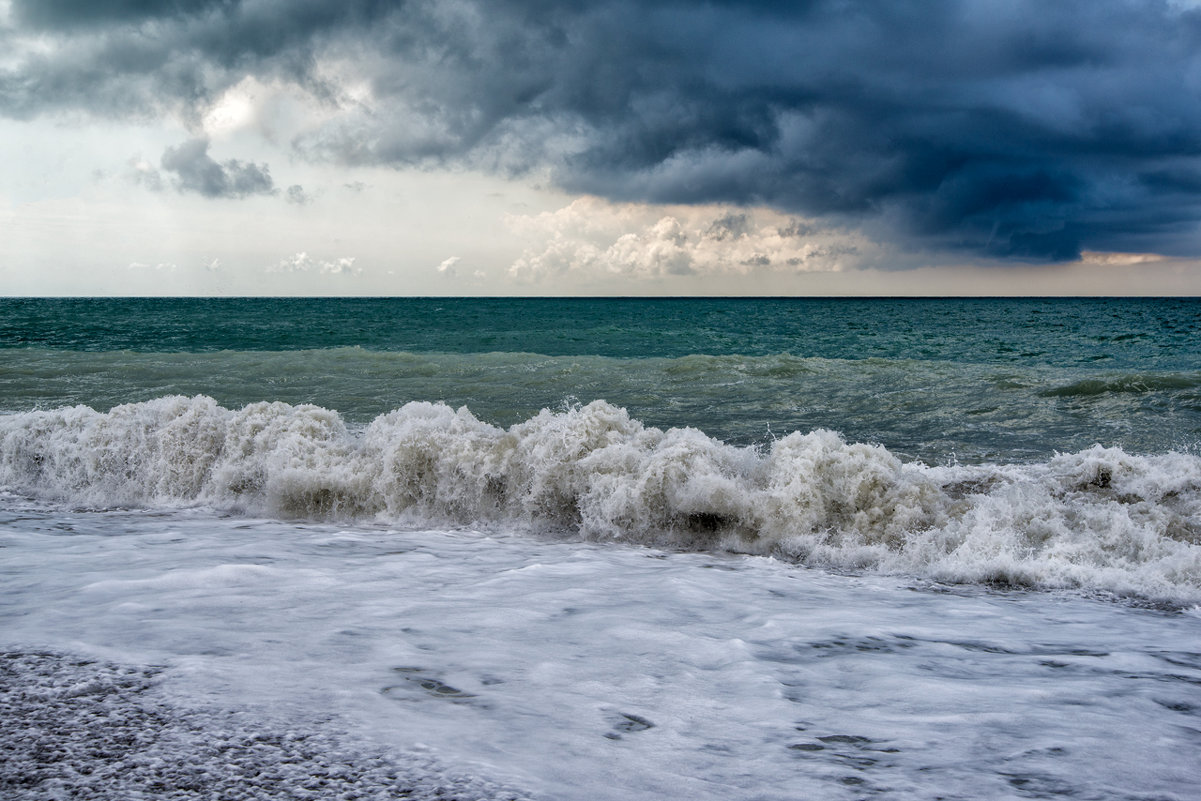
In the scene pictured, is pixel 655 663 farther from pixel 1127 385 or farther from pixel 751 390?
pixel 1127 385

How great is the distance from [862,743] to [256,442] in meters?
6.82

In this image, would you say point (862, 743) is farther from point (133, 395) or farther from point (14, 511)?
point (133, 395)

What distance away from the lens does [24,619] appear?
3557 mm

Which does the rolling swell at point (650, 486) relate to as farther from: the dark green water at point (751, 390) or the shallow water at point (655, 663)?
the dark green water at point (751, 390)

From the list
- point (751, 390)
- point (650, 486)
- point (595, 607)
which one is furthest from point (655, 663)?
point (751, 390)

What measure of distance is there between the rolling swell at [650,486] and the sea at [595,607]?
Result: 3cm

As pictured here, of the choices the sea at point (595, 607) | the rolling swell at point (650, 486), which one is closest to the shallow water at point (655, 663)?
the sea at point (595, 607)

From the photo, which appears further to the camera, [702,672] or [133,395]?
[133,395]

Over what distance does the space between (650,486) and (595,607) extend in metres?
2.34

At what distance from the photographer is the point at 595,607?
4238 millimetres

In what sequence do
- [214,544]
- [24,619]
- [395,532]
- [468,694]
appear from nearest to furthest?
[468,694], [24,619], [214,544], [395,532]

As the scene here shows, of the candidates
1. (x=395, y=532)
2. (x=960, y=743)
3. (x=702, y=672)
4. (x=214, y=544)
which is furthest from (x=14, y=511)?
(x=960, y=743)

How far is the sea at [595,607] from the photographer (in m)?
2.39

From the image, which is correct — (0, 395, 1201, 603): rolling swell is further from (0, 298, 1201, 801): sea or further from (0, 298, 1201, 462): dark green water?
(0, 298, 1201, 462): dark green water
